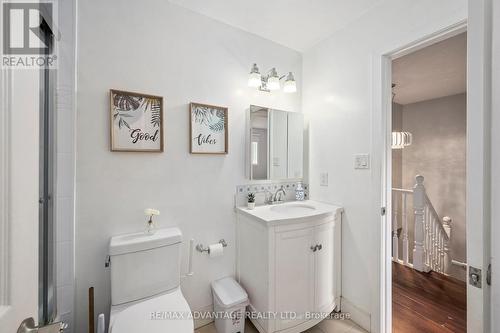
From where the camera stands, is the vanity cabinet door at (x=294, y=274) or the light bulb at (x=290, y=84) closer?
the vanity cabinet door at (x=294, y=274)

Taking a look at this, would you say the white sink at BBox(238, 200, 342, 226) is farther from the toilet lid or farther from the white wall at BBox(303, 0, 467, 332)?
the toilet lid

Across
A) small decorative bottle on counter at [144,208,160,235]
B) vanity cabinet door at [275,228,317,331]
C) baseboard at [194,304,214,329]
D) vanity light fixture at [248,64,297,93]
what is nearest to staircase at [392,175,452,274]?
vanity cabinet door at [275,228,317,331]

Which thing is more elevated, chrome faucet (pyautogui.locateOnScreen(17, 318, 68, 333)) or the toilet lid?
chrome faucet (pyautogui.locateOnScreen(17, 318, 68, 333))

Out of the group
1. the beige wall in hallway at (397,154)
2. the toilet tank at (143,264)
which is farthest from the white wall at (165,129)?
the beige wall in hallway at (397,154)

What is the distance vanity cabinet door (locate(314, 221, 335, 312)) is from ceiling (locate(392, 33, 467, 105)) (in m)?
1.94

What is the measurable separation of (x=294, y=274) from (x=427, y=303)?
1.47 m

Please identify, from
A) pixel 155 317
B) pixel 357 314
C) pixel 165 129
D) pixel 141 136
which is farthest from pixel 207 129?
pixel 357 314

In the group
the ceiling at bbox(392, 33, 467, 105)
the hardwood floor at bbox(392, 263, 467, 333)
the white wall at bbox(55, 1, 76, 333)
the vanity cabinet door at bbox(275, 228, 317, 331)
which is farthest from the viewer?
the ceiling at bbox(392, 33, 467, 105)

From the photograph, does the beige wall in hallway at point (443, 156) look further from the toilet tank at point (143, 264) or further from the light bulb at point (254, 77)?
the toilet tank at point (143, 264)

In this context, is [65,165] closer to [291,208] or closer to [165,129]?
[165,129]

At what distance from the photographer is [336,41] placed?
1.91 meters

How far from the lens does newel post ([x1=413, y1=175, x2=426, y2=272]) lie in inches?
99.3

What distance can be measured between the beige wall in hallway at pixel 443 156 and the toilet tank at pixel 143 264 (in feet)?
12.2

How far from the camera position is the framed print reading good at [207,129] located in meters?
1.64
